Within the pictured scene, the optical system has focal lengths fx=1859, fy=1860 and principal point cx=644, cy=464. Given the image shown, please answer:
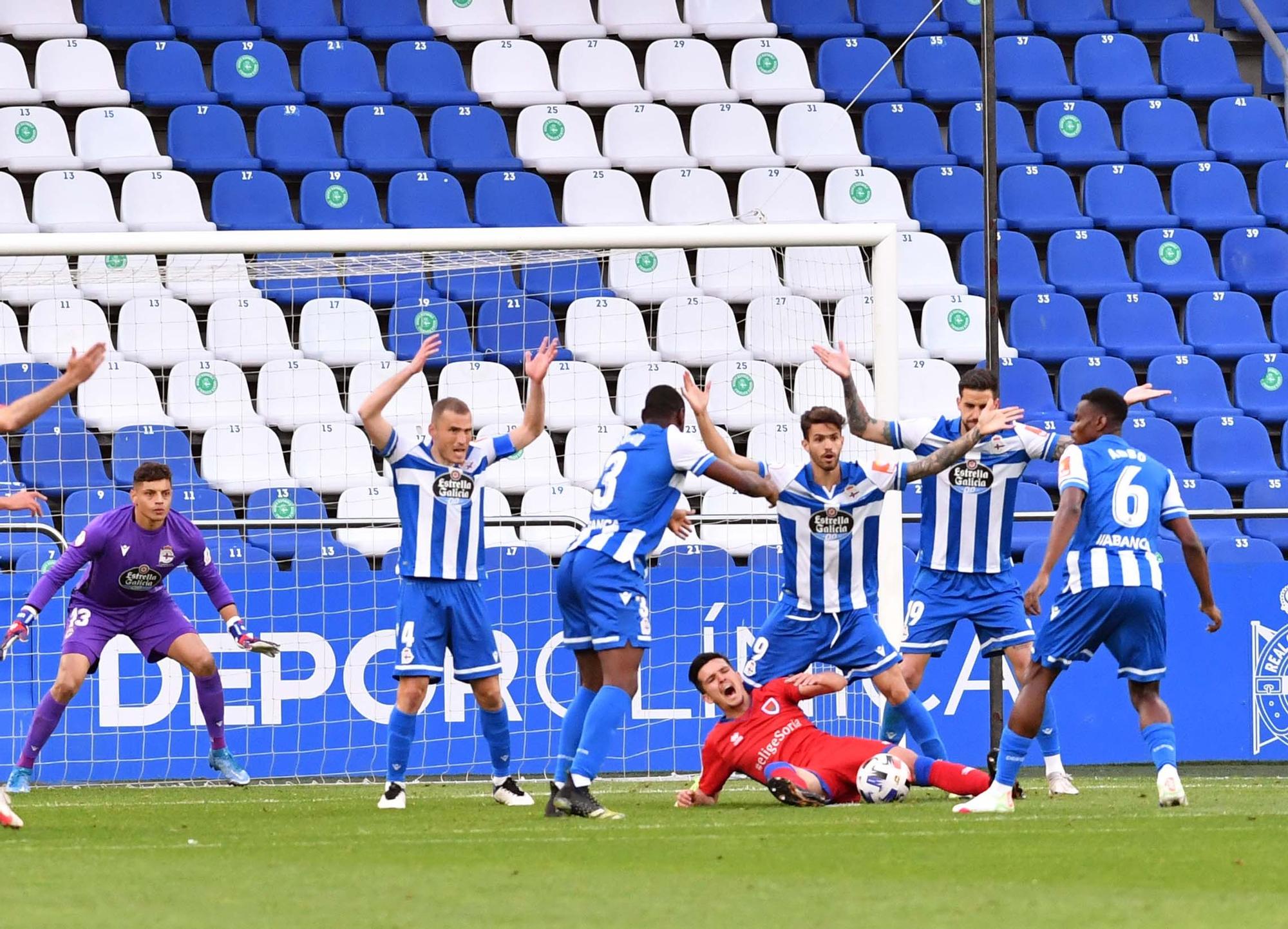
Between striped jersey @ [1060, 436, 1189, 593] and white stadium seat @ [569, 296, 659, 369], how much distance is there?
18.3 ft

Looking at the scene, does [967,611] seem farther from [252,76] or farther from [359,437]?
[252,76]

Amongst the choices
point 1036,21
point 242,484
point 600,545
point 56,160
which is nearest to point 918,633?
point 600,545

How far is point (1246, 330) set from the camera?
611 inches

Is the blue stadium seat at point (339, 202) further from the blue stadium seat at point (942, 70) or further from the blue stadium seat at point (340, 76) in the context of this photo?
the blue stadium seat at point (942, 70)

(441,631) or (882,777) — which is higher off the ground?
(441,631)

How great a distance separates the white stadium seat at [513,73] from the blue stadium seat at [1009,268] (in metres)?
3.73

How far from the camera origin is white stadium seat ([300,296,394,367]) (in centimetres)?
1317

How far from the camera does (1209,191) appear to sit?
54.0ft

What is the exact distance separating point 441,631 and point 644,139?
764cm

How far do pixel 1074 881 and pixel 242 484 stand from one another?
7.76m

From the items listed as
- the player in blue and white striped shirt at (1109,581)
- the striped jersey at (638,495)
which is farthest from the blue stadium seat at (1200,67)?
the striped jersey at (638,495)

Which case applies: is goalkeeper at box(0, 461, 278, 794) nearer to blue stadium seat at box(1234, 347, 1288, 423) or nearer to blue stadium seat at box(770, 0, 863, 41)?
blue stadium seat at box(1234, 347, 1288, 423)

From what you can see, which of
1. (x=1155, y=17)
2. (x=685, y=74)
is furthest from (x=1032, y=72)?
(x=685, y=74)

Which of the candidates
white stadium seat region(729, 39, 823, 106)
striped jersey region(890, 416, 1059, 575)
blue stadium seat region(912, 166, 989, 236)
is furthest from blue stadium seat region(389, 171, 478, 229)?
striped jersey region(890, 416, 1059, 575)
